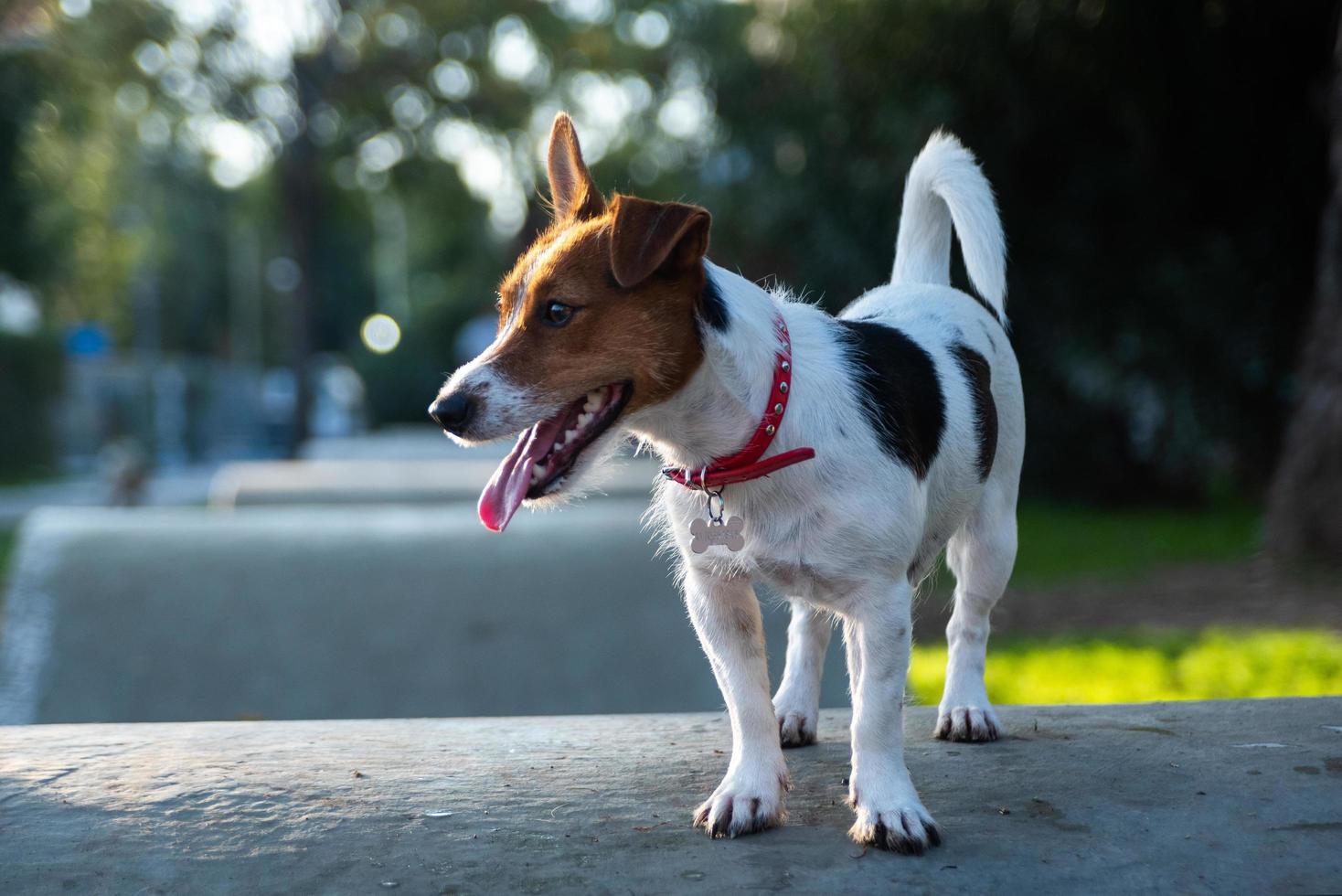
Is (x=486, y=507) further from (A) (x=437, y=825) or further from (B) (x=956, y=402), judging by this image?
(B) (x=956, y=402)

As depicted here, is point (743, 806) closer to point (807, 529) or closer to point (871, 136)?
point (807, 529)

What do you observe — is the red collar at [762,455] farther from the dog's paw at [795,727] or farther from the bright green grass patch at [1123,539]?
the bright green grass patch at [1123,539]

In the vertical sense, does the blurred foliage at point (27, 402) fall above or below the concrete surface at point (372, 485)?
above

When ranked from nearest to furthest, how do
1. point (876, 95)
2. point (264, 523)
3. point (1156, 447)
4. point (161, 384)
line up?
point (264, 523), point (1156, 447), point (876, 95), point (161, 384)

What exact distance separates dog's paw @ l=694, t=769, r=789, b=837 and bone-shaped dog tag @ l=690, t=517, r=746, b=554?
0.55 metres

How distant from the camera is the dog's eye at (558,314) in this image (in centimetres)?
288

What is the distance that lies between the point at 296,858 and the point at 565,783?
30.7 inches

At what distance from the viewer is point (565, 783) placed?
11.2 ft

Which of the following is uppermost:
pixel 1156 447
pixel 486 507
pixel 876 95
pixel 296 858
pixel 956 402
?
pixel 876 95

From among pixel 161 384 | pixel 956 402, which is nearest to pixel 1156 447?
pixel 956 402

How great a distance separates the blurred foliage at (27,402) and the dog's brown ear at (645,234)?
88.1 feet

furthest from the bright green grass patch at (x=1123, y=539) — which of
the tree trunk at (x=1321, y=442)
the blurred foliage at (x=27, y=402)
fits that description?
the blurred foliage at (x=27, y=402)

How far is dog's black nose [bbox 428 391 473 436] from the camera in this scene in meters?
2.79

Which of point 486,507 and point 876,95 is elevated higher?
point 876,95
